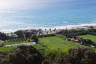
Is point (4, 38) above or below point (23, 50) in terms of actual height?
below

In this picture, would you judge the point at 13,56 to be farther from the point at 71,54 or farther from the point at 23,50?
the point at 71,54

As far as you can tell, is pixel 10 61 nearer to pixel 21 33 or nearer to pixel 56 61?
pixel 56 61

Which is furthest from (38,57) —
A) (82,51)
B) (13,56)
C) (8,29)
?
(8,29)

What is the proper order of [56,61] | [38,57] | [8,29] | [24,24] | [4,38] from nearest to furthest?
[56,61] < [38,57] < [4,38] < [8,29] < [24,24]

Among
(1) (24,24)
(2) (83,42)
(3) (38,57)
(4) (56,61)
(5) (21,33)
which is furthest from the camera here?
(1) (24,24)

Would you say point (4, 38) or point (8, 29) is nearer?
point (4, 38)

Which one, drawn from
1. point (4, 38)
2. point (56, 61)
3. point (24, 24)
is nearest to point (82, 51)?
point (56, 61)

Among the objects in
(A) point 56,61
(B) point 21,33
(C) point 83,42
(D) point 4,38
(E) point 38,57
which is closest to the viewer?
(A) point 56,61

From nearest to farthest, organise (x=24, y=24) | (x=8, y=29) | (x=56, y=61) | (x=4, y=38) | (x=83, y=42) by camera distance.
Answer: (x=56, y=61), (x=83, y=42), (x=4, y=38), (x=8, y=29), (x=24, y=24)

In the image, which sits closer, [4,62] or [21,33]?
[4,62]
